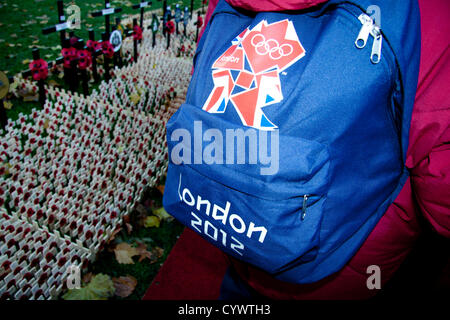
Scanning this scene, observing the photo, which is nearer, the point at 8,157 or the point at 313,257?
the point at 313,257

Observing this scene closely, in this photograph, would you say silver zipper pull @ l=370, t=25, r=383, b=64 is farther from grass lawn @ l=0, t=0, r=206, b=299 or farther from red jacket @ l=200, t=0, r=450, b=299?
grass lawn @ l=0, t=0, r=206, b=299

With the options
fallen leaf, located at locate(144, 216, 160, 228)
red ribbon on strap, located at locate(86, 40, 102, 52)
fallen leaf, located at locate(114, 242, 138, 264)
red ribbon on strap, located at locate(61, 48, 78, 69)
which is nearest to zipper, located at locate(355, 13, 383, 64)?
fallen leaf, located at locate(114, 242, 138, 264)

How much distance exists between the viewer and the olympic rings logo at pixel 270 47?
1124 millimetres

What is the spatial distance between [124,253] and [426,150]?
7.97ft

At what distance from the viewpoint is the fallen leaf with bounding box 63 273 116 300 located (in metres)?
2.44

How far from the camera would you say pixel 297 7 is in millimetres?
1099

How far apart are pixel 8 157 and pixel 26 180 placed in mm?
760

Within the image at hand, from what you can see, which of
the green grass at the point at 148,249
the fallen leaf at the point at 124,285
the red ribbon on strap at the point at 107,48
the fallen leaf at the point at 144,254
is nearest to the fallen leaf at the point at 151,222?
the green grass at the point at 148,249

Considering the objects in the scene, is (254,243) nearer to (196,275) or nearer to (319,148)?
(319,148)

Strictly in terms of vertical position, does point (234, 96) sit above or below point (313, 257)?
above

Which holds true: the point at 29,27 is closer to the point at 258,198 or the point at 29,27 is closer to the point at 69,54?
the point at 69,54

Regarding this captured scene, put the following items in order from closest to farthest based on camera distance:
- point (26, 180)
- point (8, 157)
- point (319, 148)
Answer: point (319, 148) < point (26, 180) < point (8, 157)

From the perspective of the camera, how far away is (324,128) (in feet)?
3.44
